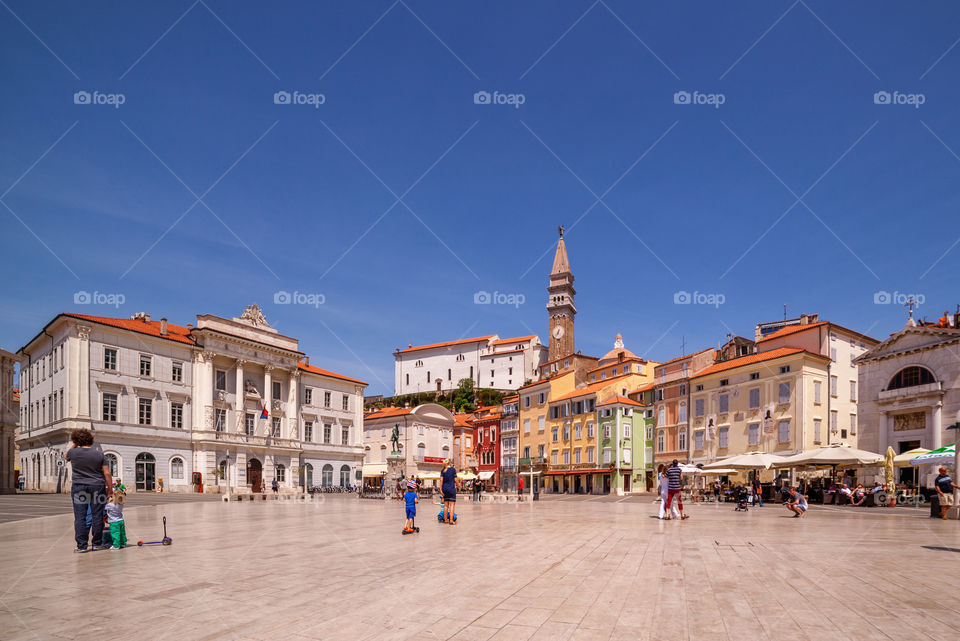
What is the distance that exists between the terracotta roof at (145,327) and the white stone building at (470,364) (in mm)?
84857

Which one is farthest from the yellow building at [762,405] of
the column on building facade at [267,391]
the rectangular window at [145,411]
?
the rectangular window at [145,411]

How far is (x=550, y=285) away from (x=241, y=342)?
91.6 meters

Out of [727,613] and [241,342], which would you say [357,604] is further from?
[241,342]

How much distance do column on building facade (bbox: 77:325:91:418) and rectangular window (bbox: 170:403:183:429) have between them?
746 cm

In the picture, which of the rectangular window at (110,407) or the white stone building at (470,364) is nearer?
the rectangular window at (110,407)

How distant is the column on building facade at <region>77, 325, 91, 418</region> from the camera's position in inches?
1873

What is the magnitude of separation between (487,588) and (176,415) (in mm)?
53788

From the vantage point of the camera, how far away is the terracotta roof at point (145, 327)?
49.6m

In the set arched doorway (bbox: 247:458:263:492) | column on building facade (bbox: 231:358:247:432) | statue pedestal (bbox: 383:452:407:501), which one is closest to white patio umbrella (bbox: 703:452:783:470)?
statue pedestal (bbox: 383:452:407:501)

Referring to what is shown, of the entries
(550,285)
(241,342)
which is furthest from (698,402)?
(550,285)

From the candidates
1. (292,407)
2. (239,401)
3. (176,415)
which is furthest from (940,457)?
(292,407)

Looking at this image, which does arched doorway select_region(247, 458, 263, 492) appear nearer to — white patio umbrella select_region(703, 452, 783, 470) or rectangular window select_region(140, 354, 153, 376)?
rectangular window select_region(140, 354, 153, 376)

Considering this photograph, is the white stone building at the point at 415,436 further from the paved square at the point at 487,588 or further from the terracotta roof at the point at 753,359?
the paved square at the point at 487,588

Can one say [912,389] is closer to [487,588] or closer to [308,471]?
[487,588]
